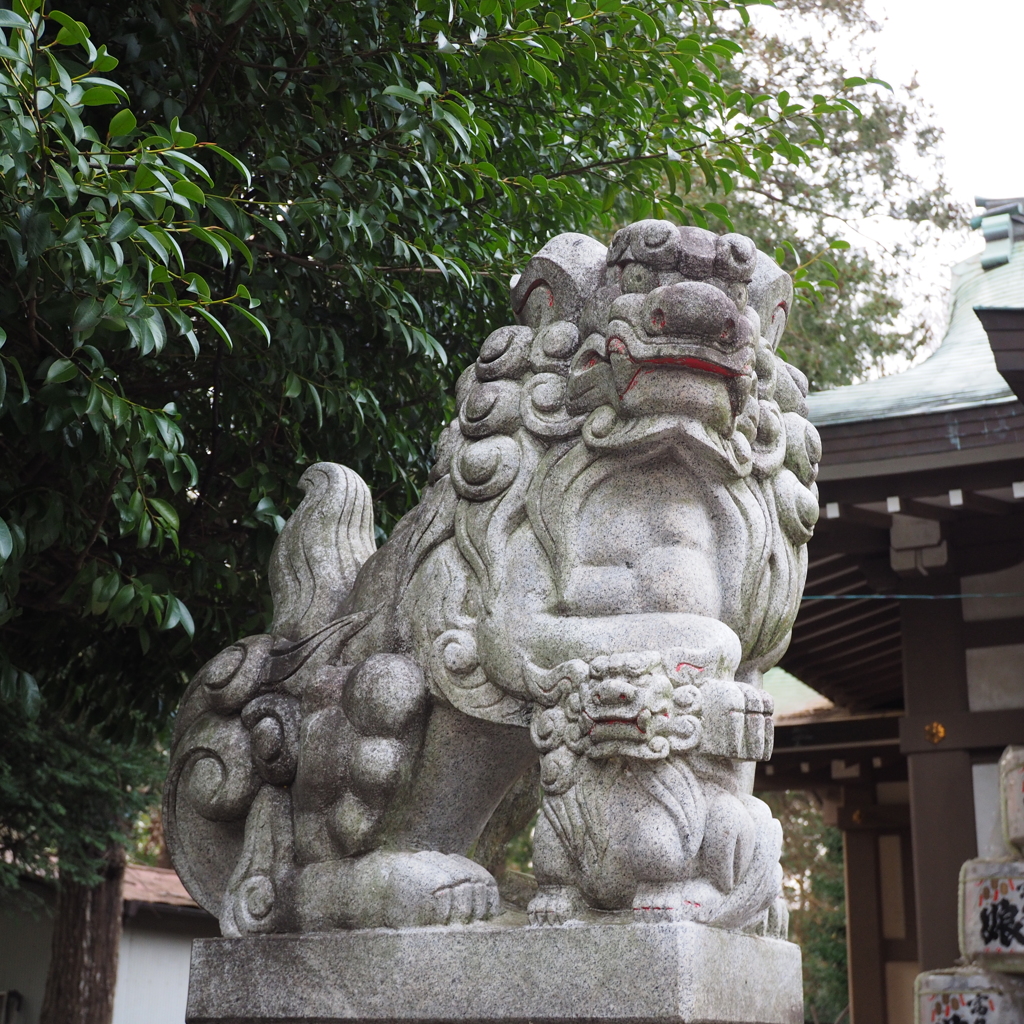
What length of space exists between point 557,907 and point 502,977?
0.17 metres

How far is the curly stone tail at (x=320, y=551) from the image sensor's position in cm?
315

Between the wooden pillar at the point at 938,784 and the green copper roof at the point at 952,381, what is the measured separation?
1002 mm

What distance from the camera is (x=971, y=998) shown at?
17.9ft

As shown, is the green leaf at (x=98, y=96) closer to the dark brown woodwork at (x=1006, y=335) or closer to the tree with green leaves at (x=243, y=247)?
the tree with green leaves at (x=243, y=247)

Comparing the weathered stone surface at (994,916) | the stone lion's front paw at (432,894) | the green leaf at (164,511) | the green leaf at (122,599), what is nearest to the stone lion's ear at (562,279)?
the green leaf at (164,511)

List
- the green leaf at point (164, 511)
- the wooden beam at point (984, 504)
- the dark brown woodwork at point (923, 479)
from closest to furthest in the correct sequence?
the green leaf at point (164, 511)
the dark brown woodwork at point (923, 479)
the wooden beam at point (984, 504)

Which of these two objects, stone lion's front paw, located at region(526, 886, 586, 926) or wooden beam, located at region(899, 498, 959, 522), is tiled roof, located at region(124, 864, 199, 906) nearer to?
wooden beam, located at region(899, 498, 959, 522)

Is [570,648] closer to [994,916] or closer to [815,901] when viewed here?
[994,916]

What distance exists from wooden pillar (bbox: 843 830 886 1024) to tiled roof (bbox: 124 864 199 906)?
5522 millimetres

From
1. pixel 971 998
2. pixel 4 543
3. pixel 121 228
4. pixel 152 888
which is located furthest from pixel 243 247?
pixel 152 888

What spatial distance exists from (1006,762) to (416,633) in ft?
12.3

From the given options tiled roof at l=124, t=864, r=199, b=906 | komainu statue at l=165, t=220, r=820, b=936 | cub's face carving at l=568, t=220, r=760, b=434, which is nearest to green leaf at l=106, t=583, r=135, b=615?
komainu statue at l=165, t=220, r=820, b=936

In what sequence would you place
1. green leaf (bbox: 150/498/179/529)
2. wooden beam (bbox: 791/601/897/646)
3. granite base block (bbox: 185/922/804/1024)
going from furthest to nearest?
1. wooden beam (bbox: 791/601/897/646)
2. green leaf (bbox: 150/498/179/529)
3. granite base block (bbox: 185/922/804/1024)

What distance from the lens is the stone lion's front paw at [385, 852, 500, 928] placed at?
8.54ft
